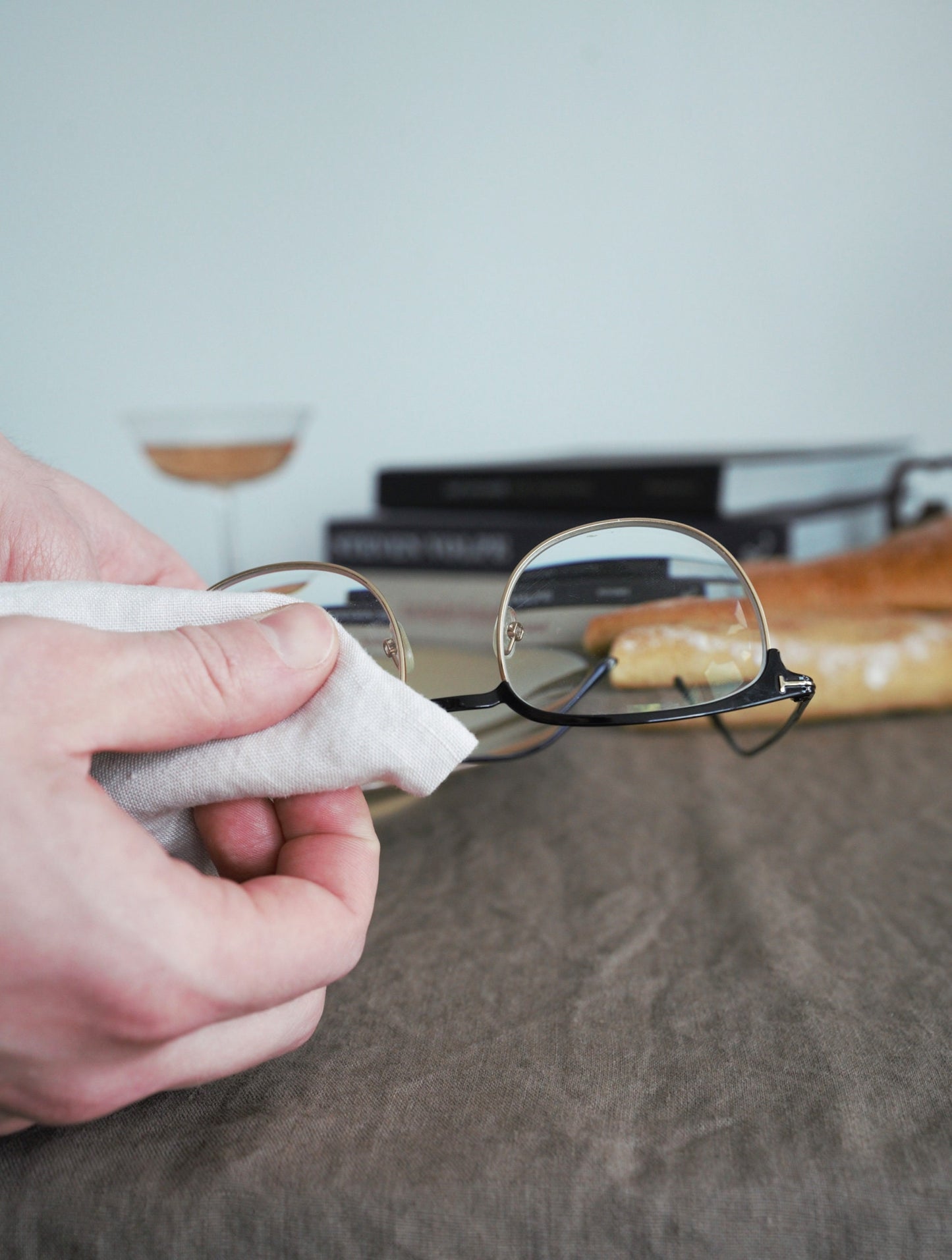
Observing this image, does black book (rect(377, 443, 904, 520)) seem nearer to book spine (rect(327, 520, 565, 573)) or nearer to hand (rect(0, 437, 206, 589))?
book spine (rect(327, 520, 565, 573))

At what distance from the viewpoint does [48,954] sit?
0.19m

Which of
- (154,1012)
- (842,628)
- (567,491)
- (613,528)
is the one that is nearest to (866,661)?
(842,628)

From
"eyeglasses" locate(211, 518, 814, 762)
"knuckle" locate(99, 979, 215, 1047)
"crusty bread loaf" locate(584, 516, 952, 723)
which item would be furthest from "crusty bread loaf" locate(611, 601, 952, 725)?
"knuckle" locate(99, 979, 215, 1047)

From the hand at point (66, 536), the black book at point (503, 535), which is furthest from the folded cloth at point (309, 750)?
the black book at point (503, 535)

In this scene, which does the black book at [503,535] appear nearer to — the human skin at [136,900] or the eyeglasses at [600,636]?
the eyeglasses at [600,636]

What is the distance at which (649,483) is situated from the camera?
0.80 meters

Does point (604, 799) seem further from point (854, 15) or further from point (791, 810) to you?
point (854, 15)

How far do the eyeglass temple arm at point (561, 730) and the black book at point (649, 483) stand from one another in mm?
410

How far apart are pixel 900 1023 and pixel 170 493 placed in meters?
1.16

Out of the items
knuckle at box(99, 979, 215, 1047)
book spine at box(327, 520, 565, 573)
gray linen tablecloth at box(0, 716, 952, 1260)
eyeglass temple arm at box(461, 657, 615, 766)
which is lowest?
book spine at box(327, 520, 565, 573)

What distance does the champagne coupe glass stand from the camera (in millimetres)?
783

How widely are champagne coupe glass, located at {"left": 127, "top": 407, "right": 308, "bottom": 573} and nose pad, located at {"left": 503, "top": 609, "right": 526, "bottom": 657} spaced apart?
Result: 1.64ft

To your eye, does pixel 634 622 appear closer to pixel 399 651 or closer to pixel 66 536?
pixel 399 651

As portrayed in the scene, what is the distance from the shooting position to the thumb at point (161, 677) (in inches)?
8.0
